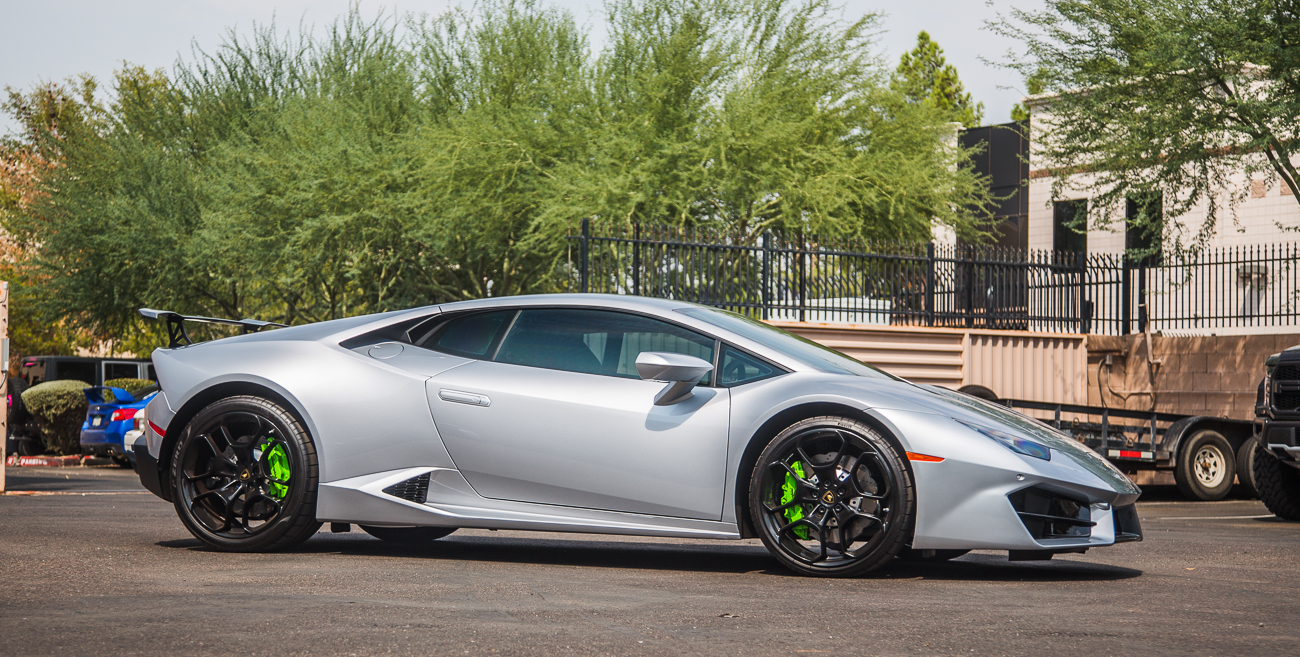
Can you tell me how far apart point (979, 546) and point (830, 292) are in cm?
1147

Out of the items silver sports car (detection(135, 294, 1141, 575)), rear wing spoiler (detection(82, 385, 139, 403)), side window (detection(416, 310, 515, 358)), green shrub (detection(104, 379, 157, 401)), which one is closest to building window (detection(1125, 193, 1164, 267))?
silver sports car (detection(135, 294, 1141, 575))

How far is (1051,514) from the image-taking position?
5.25 m

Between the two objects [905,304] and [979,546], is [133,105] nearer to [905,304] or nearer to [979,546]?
[905,304]

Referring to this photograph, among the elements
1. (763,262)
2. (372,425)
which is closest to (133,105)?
(763,262)

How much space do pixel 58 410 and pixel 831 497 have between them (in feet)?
65.1

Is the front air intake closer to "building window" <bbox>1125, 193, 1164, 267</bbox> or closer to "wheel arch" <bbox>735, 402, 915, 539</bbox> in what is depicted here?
"wheel arch" <bbox>735, 402, 915, 539</bbox>

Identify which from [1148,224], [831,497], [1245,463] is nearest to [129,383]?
[1148,224]

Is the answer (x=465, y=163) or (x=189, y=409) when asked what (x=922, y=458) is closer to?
(x=189, y=409)

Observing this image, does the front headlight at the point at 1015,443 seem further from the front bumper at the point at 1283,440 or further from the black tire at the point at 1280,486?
the black tire at the point at 1280,486

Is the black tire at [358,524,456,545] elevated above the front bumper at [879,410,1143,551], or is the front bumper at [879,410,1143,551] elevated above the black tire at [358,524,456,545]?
the front bumper at [879,410,1143,551]

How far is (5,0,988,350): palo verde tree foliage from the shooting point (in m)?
19.7

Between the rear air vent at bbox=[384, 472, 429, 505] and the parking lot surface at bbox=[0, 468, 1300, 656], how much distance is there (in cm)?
30

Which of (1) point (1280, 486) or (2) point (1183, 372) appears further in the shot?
(2) point (1183, 372)

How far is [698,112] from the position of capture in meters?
20.1
